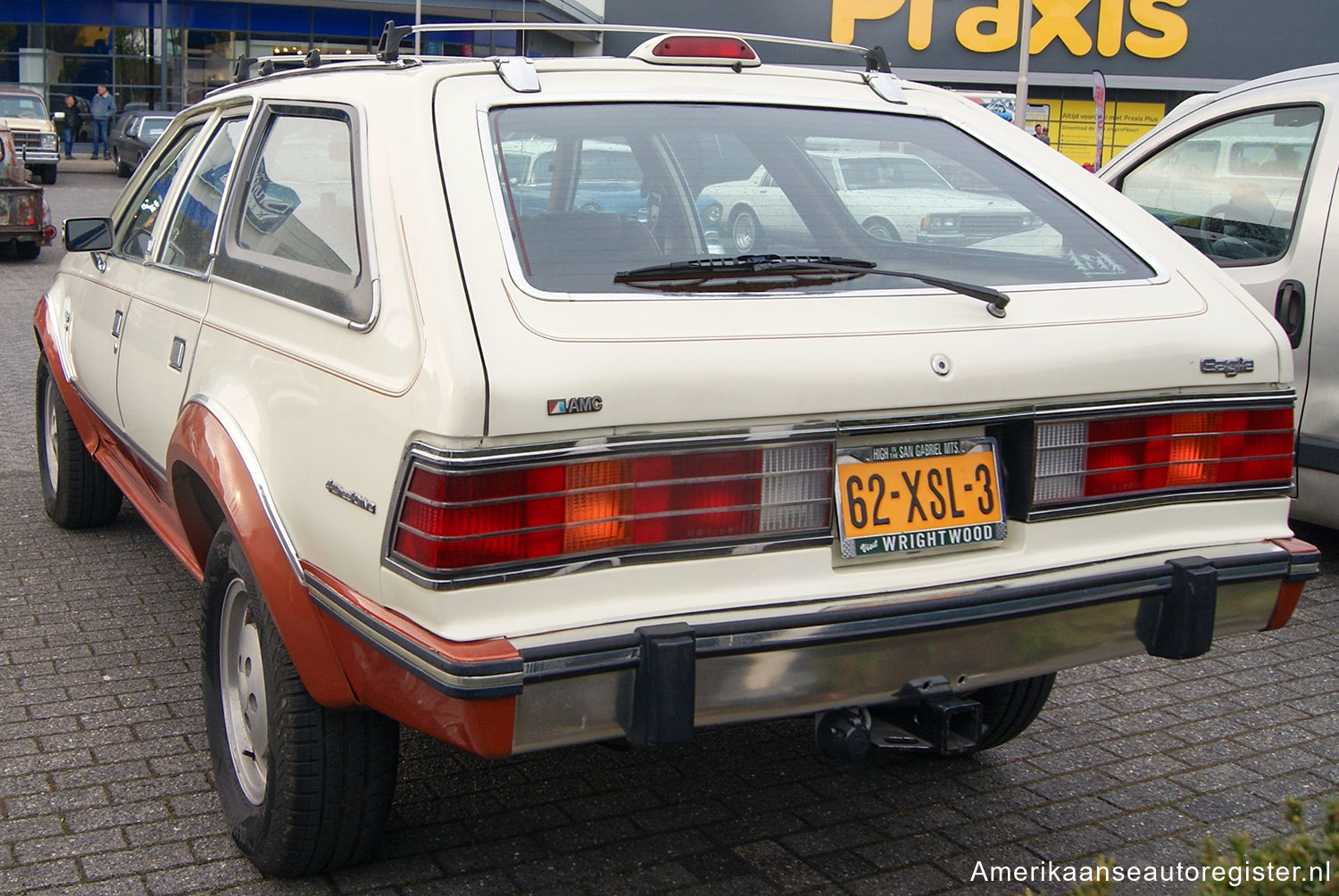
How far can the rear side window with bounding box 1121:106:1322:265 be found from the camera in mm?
5773

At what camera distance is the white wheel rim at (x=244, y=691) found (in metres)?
3.15

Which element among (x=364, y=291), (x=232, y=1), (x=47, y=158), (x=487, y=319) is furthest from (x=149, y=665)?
(x=232, y=1)

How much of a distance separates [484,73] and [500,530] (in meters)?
1.15

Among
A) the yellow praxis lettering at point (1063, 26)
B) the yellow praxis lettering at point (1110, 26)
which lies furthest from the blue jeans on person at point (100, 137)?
the yellow praxis lettering at point (1110, 26)

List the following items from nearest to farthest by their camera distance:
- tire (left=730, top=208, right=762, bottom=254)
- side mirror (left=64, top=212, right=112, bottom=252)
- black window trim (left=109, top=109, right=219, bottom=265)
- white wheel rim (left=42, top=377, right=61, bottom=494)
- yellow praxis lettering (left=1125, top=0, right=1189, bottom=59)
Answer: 1. tire (left=730, top=208, right=762, bottom=254)
2. black window trim (left=109, top=109, right=219, bottom=265)
3. side mirror (left=64, top=212, right=112, bottom=252)
4. white wheel rim (left=42, top=377, right=61, bottom=494)
5. yellow praxis lettering (left=1125, top=0, right=1189, bottom=59)

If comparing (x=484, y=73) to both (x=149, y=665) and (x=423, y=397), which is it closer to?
(x=423, y=397)

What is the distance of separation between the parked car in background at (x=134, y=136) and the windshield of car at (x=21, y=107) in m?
2.00

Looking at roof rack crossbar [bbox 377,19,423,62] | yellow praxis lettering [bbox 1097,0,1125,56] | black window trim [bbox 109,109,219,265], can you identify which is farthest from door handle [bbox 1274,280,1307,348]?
yellow praxis lettering [bbox 1097,0,1125,56]

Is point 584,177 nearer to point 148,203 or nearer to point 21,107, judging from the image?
point 148,203

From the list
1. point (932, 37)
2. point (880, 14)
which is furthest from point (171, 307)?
point (932, 37)

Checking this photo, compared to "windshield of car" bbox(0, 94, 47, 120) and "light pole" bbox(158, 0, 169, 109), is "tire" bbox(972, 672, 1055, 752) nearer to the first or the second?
"windshield of car" bbox(0, 94, 47, 120)

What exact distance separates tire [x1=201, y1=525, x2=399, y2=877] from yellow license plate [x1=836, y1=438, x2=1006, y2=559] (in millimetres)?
1073

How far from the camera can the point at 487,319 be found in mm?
2547

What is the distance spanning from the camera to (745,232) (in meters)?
3.12
